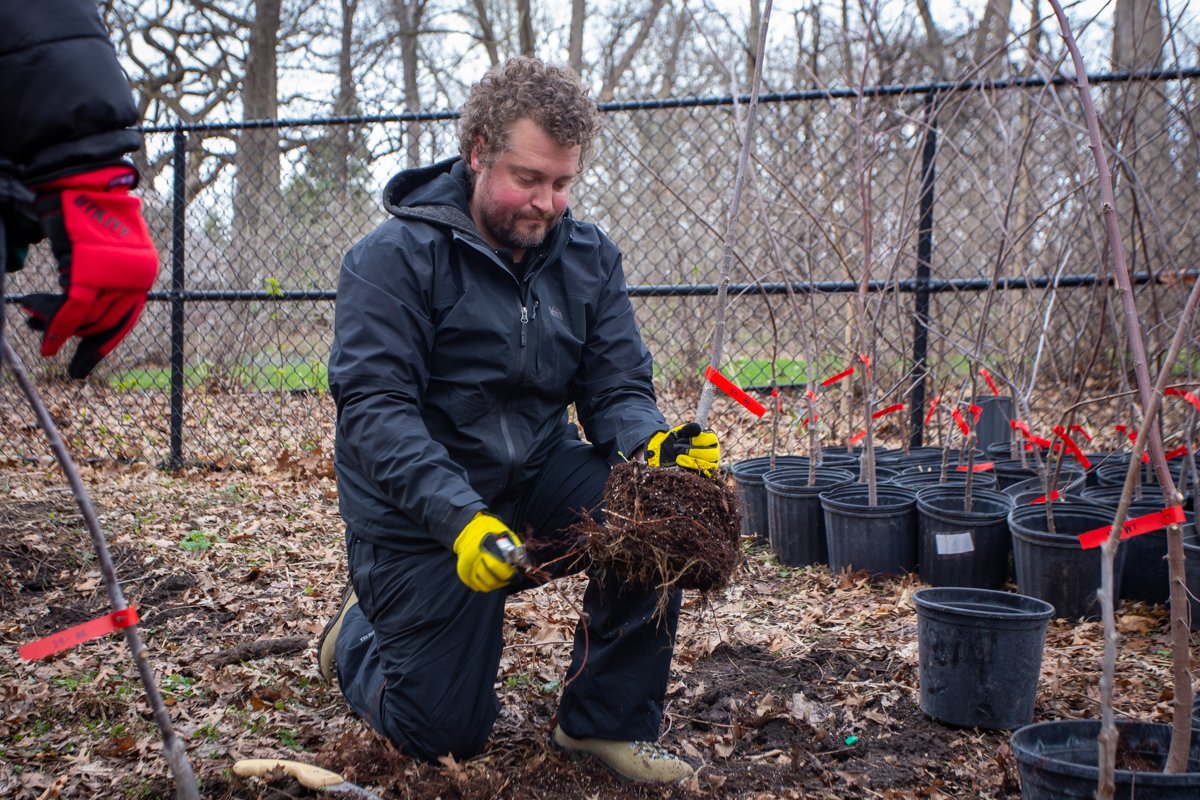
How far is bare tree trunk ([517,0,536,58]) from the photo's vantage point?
13.4 m

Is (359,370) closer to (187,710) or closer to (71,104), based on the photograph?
(71,104)

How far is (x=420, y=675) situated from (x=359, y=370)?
70cm

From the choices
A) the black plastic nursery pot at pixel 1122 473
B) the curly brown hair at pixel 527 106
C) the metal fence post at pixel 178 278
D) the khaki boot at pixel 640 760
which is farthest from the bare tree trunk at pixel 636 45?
the khaki boot at pixel 640 760

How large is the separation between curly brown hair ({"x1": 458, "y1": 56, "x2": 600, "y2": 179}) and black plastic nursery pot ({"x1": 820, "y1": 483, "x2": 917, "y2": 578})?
1920 mm

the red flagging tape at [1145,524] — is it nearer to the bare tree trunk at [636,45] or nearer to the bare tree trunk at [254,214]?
the bare tree trunk at [254,214]

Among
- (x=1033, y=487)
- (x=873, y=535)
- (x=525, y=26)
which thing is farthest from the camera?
(x=525, y=26)

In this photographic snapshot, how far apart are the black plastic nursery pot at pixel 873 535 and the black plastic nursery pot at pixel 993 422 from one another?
2.47m

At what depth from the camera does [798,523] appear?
3.96 meters

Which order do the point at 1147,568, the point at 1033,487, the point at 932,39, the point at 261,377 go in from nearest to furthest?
the point at 1147,568
the point at 1033,487
the point at 261,377
the point at 932,39

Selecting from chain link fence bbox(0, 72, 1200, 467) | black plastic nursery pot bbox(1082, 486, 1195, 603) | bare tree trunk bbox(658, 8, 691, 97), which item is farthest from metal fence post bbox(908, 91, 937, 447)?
bare tree trunk bbox(658, 8, 691, 97)

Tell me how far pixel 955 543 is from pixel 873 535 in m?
0.32

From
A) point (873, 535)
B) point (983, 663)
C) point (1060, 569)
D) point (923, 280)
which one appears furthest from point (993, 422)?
point (983, 663)

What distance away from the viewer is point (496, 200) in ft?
7.63

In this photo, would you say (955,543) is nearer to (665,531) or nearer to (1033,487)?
(1033,487)
